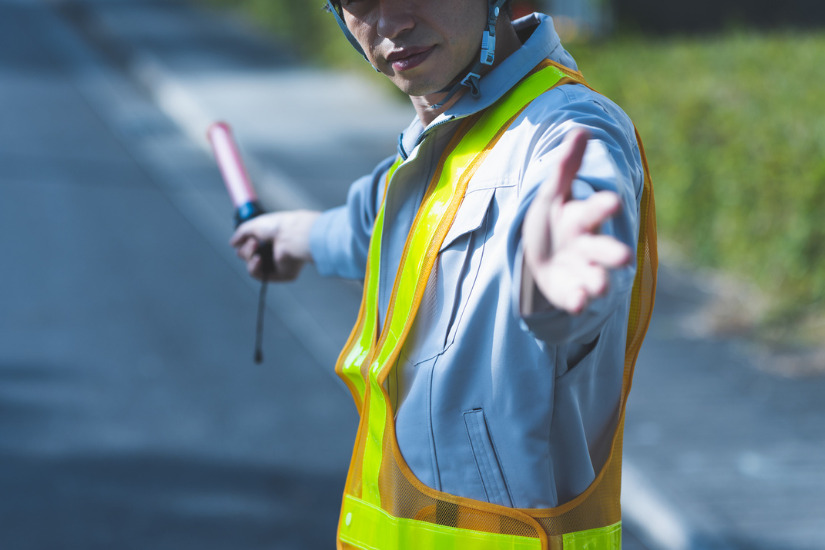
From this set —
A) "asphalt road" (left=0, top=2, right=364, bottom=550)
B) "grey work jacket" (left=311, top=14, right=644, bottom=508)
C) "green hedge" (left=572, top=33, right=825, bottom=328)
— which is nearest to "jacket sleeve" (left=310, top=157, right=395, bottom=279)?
"grey work jacket" (left=311, top=14, right=644, bottom=508)

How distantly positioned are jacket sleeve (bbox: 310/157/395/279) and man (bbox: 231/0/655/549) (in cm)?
27

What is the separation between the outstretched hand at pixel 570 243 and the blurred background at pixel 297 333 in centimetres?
112

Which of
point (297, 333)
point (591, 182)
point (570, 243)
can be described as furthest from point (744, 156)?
point (570, 243)

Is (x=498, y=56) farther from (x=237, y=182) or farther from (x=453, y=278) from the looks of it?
(x=237, y=182)

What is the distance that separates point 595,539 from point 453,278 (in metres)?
0.46

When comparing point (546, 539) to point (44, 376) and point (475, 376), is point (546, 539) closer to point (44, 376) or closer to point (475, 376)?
point (475, 376)

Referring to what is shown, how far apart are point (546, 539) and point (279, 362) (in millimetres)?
4440

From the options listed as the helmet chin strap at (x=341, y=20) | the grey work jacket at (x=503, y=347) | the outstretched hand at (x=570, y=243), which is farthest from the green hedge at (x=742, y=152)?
the outstretched hand at (x=570, y=243)

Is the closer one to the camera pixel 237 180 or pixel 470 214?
pixel 470 214

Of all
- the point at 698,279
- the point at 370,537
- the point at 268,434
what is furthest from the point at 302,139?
the point at 370,537

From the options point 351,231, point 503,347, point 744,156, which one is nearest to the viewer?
point 503,347

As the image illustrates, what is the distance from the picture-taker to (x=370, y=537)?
167cm

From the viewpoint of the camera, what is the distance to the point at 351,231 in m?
1.98

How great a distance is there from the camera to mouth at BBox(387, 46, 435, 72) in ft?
4.92
